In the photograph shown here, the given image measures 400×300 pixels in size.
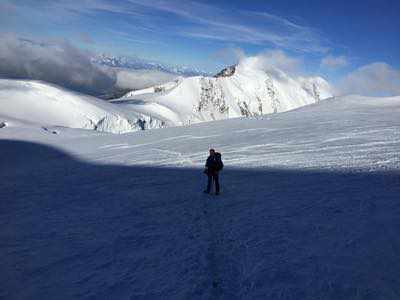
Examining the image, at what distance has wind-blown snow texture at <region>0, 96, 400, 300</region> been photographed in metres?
8.53

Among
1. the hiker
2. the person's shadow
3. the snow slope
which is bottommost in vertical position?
the person's shadow

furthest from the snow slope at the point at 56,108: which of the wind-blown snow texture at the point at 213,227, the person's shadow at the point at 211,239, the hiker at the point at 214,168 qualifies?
the hiker at the point at 214,168

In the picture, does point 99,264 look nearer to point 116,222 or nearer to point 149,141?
point 116,222

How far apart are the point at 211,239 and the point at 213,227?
3.06 feet

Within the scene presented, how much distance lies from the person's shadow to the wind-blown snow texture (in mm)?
36

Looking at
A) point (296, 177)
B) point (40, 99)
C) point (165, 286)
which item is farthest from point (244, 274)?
point (40, 99)

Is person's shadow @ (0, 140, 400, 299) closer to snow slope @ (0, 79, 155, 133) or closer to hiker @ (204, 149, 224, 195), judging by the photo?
hiker @ (204, 149, 224, 195)

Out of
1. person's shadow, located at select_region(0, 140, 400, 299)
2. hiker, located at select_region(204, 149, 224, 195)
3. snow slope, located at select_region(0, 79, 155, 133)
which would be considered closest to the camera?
person's shadow, located at select_region(0, 140, 400, 299)

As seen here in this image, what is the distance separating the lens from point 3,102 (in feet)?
429

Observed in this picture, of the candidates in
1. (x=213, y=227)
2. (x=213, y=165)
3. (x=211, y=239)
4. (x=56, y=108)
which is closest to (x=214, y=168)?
(x=213, y=165)

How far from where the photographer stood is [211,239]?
10.8 metres

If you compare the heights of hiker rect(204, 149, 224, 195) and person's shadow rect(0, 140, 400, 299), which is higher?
hiker rect(204, 149, 224, 195)

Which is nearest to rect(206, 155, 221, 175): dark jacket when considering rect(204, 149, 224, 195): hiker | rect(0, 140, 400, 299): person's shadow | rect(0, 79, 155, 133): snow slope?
rect(204, 149, 224, 195): hiker

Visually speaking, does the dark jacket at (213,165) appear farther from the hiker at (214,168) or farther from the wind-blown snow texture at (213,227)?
the wind-blown snow texture at (213,227)
